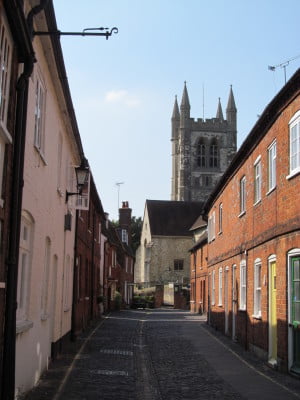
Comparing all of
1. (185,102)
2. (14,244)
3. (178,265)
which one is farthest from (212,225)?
(185,102)

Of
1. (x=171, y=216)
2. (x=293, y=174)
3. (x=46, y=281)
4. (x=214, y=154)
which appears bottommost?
(x=46, y=281)

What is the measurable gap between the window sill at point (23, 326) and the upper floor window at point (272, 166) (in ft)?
23.8

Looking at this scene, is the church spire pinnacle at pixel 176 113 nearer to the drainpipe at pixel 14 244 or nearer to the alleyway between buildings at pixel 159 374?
the alleyway between buildings at pixel 159 374

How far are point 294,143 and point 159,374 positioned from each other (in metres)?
5.78

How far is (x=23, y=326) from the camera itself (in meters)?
8.78

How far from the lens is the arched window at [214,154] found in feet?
305

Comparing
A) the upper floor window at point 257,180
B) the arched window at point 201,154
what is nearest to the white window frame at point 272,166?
the upper floor window at point 257,180

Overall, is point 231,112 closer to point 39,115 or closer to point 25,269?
point 39,115

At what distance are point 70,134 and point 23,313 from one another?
705 centimetres

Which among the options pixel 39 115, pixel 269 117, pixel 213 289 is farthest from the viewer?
pixel 213 289

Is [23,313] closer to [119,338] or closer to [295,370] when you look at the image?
[295,370]

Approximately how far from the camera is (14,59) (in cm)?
741

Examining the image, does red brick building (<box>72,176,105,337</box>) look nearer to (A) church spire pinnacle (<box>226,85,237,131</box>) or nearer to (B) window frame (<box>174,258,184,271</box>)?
(B) window frame (<box>174,258,184,271</box>)

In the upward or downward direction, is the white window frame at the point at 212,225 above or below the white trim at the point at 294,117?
below
